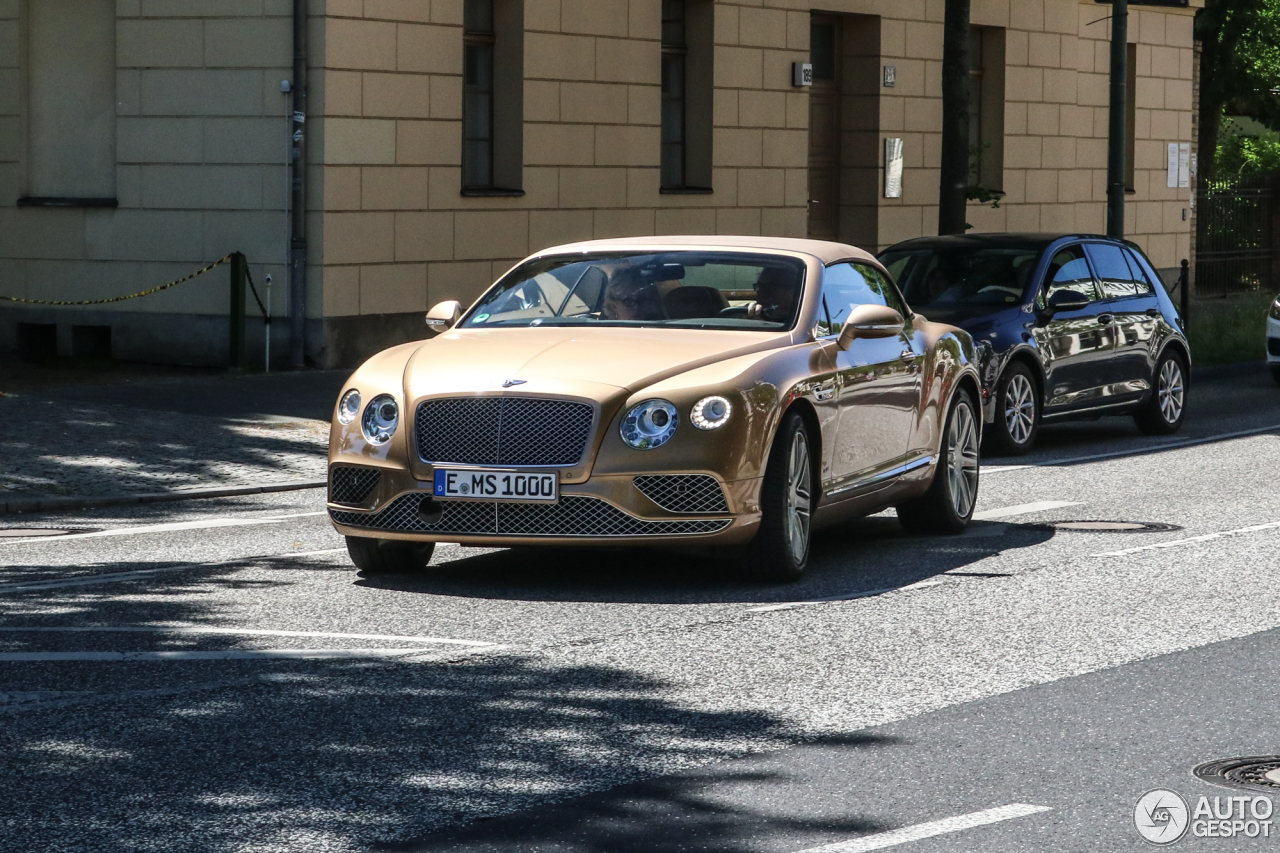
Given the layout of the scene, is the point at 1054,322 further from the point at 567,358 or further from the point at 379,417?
the point at 379,417

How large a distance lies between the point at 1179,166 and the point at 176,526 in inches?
1058

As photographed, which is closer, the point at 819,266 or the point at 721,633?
the point at 721,633

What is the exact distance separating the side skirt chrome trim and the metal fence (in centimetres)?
2864

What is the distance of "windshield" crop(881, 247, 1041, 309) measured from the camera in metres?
15.7

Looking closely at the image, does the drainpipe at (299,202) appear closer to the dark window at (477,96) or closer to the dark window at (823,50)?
the dark window at (477,96)

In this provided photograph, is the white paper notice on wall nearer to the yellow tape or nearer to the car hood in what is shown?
the yellow tape

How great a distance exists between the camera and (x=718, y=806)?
5.47 m

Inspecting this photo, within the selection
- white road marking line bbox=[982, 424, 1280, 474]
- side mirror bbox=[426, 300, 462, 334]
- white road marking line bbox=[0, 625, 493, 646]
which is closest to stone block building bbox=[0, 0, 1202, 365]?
white road marking line bbox=[982, 424, 1280, 474]

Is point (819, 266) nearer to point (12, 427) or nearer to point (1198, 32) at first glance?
point (12, 427)

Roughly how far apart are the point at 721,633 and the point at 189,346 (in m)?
13.1

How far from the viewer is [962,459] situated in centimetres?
1120

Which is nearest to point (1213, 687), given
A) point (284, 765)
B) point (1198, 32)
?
point (284, 765)

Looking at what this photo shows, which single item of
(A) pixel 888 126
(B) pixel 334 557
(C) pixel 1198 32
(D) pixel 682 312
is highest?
(C) pixel 1198 32

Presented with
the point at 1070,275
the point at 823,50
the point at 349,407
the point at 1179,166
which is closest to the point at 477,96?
the point at 823,50
